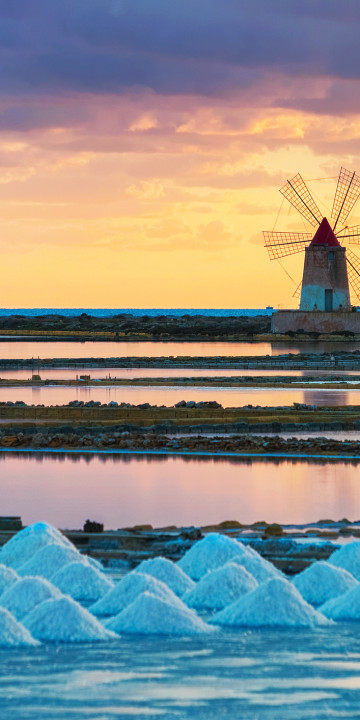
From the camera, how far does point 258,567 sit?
1196 centimetres

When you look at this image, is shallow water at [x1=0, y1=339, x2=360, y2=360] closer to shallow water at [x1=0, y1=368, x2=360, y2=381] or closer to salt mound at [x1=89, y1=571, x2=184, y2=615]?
shallow water at [x1=0, y1=368, x2=360, y2=381]

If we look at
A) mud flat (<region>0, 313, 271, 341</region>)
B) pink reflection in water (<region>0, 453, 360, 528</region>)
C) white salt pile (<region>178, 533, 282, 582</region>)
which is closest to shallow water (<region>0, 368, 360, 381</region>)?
pink reflection in water (<region>0, 453, 360, 528</region>)

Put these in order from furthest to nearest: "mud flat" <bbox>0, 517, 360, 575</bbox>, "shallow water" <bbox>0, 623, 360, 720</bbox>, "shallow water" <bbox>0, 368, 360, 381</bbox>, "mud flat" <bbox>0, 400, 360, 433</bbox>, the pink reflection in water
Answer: "shallow water" <bbox>0, 368, 360, 381</bbox>, "mud flat" <bbox>0, 400, 360, 433</bbox>, the pink reflection in water, "mud flat" <bbox>0, 517, 360, 575</bbox>, "shallow water" <bbox>0, 623, 360, 720</bbox>

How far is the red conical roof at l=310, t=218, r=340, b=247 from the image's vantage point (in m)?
58.4

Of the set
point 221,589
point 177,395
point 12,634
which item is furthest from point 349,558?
point 177,395

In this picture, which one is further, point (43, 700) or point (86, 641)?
point (86, 641)

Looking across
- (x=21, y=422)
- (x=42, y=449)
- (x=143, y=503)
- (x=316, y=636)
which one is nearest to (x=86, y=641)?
(x=316, y=636)

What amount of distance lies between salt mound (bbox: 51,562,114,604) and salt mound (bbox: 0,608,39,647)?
118cm

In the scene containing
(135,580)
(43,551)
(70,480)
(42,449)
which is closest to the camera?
(135,580)

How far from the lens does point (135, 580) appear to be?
1127cm

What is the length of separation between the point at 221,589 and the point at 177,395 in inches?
827

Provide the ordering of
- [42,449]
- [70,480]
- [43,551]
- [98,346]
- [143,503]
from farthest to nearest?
[98,346]
[42,449]
[70,480]
[143,503]
[43,551]

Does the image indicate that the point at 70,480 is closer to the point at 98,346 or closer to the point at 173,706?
the point at 173,706

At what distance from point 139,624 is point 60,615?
0.58m
